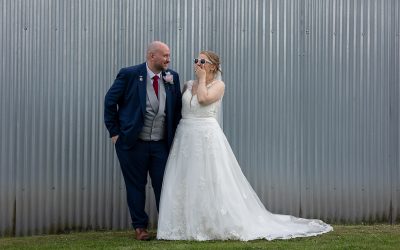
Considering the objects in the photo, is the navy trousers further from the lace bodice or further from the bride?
the lace bodice

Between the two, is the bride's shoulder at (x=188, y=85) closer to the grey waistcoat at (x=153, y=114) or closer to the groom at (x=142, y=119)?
the groom at (x=142, y=119)

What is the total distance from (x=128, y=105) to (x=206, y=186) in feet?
3.28

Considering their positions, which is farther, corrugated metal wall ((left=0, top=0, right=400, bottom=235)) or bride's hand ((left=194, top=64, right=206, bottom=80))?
corrugated metal wall ((left=0, top=0, right=400, bottom=235))

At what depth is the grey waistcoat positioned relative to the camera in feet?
19.1

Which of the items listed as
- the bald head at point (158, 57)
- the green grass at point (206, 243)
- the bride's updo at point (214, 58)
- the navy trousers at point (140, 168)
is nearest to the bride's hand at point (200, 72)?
the bride's updo at point (214, 58)

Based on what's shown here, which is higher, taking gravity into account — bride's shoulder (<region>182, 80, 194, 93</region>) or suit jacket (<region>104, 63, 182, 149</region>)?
bride's shoulder (<region>182, 80, 194, 93</region>)

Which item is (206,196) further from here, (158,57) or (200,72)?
(158,57)

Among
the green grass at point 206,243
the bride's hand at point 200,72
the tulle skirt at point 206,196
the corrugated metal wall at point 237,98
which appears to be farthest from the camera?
the corrugated metal wall at point 237,98

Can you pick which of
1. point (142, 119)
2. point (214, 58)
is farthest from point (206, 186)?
point (214, 58)

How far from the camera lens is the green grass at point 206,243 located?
534 centimetres

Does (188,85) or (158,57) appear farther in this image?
(188,85)

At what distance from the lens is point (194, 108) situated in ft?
19.4

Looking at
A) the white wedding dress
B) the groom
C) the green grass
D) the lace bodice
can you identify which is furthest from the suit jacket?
the green grass

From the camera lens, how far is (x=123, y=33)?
6.54 m
